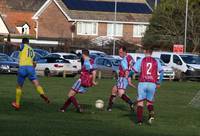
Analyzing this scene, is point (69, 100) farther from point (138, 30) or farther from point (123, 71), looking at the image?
point (138, 30)

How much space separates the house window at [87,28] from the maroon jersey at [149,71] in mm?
73669

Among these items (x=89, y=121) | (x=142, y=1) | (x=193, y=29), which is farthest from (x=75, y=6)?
(x=89, y=121)

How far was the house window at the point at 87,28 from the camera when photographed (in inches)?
3614

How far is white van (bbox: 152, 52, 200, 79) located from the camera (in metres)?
49.8

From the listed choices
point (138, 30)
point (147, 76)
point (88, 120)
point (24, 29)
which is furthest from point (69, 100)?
point (24, 29)

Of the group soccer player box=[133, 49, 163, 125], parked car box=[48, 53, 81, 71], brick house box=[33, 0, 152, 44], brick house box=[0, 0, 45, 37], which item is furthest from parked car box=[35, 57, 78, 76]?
brick house box=[0, 0, 45, 37]

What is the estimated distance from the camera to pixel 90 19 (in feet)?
298

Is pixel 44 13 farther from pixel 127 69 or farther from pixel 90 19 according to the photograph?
pixel 127 69

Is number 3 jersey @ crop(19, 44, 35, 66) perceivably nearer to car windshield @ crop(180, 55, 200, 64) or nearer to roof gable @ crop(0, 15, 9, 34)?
car windshield @ crop(180, 55, 200, 64)

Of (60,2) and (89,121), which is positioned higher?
(60,2)

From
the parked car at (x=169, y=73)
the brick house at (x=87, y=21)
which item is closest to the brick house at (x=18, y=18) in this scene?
the brick house at (x=87, y=21)

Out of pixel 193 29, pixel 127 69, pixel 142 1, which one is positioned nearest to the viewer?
pixel 127 69

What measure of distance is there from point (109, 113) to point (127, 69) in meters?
1.38

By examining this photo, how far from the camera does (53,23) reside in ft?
304
